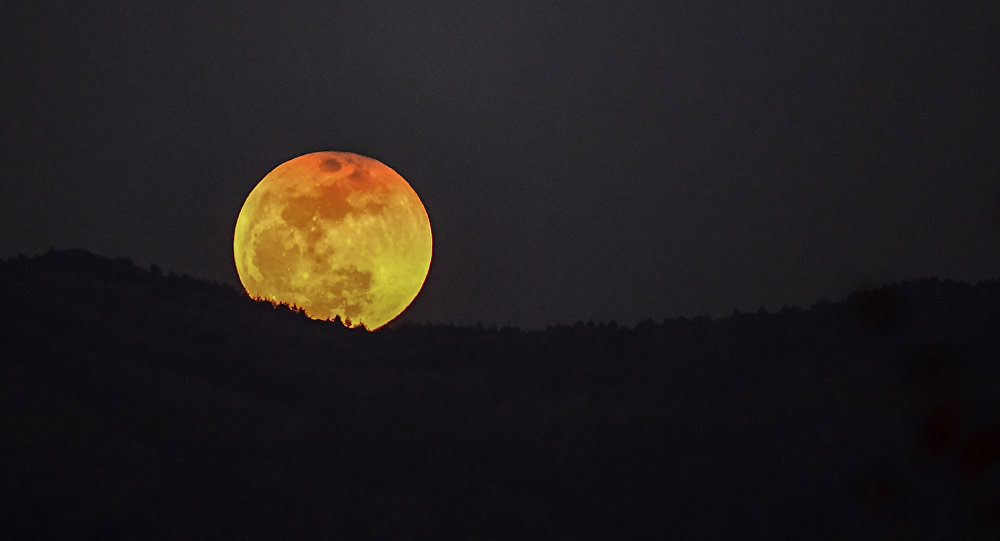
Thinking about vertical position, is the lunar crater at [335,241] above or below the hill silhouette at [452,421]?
above

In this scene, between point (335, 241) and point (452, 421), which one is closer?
point (452, 421)

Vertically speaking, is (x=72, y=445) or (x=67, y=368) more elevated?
(x=67, y=368)

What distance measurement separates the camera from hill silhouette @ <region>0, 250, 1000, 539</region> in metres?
12.9

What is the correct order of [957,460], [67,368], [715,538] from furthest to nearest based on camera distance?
[67,368]
[715,538]
[957,460]

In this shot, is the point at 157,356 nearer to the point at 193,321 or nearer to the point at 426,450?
the point at 193,321

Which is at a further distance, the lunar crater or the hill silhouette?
the lunar crater

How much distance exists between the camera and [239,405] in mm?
15898

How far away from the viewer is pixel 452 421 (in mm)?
16594

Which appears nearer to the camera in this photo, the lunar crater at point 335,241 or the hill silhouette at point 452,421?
the hill silhouette at point 452,421

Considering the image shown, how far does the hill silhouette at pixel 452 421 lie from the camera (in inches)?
509

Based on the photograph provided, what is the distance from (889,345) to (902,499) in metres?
17.1

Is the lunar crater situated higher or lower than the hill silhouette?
higher

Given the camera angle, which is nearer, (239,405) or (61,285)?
(239,405)

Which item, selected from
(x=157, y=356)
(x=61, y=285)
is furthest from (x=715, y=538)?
(x=61, y=285)
